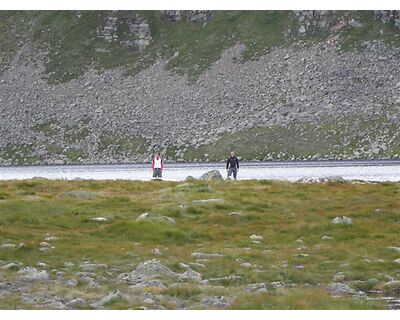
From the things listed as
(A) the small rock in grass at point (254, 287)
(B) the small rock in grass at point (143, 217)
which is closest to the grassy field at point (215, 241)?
(A) the small rock in grass at point (254, 287)

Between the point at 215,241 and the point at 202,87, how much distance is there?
5295 inches

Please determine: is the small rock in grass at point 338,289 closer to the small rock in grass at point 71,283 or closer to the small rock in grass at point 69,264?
the small rock in grass at point 71,283

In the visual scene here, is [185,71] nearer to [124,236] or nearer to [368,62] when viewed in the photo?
[368,62]

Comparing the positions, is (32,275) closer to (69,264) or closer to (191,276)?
(69,264)

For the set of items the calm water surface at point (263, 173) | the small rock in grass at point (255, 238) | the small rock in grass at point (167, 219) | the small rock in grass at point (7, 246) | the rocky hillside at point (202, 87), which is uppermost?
the rocky hillside at point (202, 87)

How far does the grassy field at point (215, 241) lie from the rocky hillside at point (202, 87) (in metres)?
101

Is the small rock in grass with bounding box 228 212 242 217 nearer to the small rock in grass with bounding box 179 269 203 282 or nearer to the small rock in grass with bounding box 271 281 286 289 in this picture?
the small rock in grass with bounding box 179 269 203 282

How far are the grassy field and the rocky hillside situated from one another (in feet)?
331

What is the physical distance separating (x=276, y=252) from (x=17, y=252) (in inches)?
314

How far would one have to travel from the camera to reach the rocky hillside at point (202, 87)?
493ft

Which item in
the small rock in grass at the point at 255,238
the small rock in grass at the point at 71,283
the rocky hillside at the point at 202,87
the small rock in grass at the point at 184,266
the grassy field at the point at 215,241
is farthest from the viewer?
the rocky hillside at the point at 202,87

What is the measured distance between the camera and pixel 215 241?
32.0 metres

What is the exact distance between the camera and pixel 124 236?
106ft

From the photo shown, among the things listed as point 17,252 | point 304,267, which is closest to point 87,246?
point 17,252
